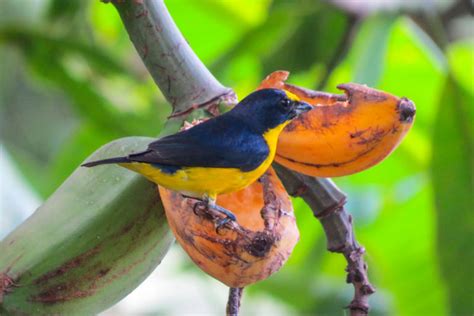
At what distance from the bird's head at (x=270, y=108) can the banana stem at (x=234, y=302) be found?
0.84ft

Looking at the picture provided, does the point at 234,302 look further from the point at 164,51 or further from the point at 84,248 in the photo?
the point at 164,51

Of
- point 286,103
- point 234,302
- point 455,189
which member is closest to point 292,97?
point 286,103

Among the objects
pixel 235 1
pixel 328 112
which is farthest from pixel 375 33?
pixel 328 112

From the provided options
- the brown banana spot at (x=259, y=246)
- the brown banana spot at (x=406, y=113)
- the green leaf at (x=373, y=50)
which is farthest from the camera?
the green leaf at (x=373, y=50)

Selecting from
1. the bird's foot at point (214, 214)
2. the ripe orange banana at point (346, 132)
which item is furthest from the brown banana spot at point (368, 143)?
the bird's foot at point (214, 214)

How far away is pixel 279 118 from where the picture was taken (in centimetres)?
128

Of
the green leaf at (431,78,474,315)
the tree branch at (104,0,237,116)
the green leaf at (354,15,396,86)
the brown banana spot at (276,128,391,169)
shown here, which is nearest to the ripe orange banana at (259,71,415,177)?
the brown banana spot at (276,128,391,169)

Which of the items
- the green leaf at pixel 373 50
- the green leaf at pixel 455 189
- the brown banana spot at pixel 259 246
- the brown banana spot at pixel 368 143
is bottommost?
the brown banana spot at pixel 259 246

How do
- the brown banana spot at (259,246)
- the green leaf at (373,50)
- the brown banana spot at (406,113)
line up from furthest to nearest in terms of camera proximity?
the green leaf at (373,50) → the brown banana spot at (406,113) → the brown banana spot at (259,246)

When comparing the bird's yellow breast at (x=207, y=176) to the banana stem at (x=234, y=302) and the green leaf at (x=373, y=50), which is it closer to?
the banana stem at (x=234, y=302)

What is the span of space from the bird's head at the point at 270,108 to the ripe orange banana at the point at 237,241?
0.14 metres

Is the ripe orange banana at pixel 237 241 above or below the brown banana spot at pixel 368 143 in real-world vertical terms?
below

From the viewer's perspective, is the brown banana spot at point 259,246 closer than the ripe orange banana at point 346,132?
Yes

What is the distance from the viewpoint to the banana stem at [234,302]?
1067 millimetres
